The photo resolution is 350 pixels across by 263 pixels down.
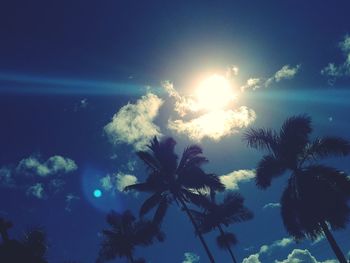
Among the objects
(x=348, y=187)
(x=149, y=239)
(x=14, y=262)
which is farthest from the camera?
(x=149, y=239)

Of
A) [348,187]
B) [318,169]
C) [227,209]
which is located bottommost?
[348,187]

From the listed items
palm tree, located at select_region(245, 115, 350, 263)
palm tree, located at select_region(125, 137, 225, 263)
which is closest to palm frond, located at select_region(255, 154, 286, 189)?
palm tree, located at select_region(245, 115, 350, 263)

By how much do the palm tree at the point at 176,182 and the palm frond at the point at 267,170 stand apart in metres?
10.2

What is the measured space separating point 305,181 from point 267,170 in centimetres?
253

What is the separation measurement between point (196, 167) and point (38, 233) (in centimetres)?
1427

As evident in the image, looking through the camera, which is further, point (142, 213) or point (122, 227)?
point (122, 227)

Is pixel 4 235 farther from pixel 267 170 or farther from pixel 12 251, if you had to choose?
pixel 267 170

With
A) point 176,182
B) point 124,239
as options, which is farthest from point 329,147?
point 124,239

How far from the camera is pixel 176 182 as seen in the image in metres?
39.9

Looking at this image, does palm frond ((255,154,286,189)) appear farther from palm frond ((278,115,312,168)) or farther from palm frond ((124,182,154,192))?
palm frond ((124,182,154,192))

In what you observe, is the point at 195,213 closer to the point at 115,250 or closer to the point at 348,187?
the point at 115,250

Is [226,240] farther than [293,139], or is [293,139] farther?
[226,240]

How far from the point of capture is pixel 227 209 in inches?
1877

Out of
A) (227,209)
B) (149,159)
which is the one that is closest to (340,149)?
(149,159)
